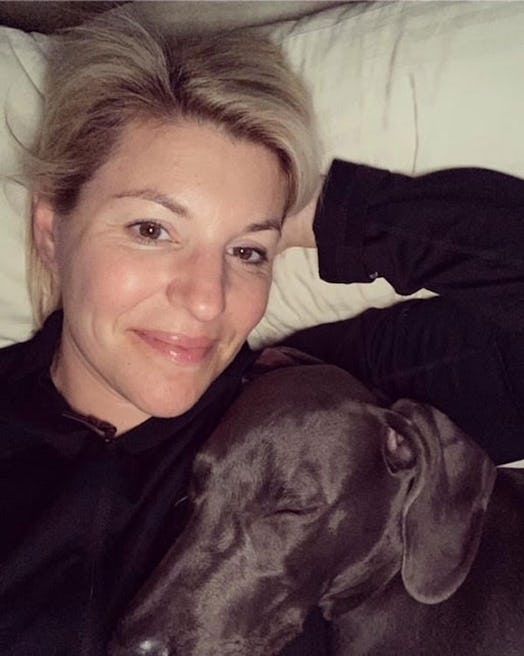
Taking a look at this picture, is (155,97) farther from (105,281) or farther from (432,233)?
(432,233)

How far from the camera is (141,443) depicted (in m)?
1.60

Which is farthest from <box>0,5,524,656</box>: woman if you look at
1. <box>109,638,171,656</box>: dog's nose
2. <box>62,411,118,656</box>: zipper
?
<box>109,638,171,656</box>: dog's nose

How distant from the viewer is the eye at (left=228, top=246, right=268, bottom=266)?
1.53m

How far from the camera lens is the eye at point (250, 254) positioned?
153 centimetres

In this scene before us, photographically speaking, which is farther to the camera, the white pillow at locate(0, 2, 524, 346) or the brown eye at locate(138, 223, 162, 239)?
the white pillow at locate(0, 2, 524, 346)

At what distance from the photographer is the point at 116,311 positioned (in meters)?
1.44

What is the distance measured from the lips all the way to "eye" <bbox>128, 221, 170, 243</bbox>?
146mm

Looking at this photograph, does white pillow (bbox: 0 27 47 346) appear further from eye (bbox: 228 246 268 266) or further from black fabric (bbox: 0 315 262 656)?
eye (bbox: 228 246 268 266)

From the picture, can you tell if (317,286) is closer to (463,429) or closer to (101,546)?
(463,429)

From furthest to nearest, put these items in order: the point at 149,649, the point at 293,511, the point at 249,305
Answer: the point at 249,305 → the point at 293,511 → the point at 149,649

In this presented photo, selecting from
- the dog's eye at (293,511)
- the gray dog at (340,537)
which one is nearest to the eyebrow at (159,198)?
the gray dog at (340,537)

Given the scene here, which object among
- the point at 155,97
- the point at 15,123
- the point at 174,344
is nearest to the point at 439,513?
the point at 174,344

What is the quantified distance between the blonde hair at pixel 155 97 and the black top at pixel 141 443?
0.13 meters

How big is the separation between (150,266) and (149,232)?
0.19 feet
